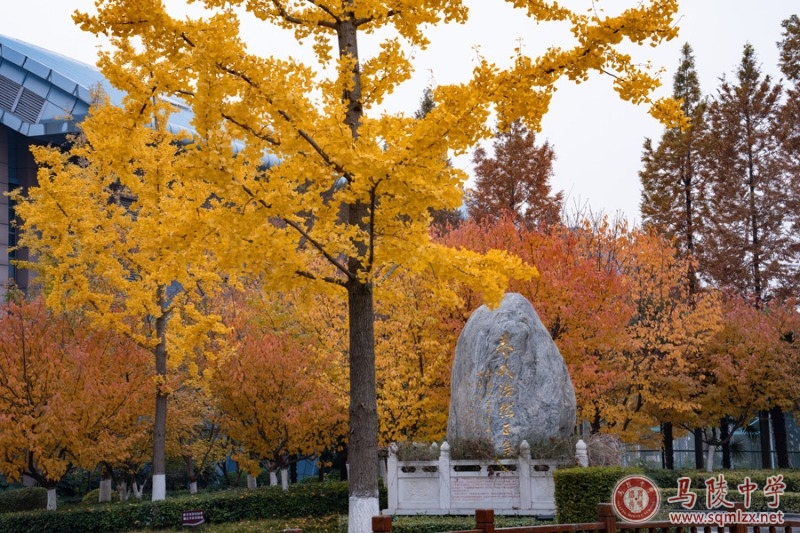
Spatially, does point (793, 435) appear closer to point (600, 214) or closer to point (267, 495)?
point (600, 214)

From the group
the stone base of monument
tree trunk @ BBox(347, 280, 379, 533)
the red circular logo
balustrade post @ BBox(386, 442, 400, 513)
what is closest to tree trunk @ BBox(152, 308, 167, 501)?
balustrade post @ BBox(386, 442, 400, 513)

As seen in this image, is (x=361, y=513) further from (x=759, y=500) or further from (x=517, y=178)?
(x=517, y=178)

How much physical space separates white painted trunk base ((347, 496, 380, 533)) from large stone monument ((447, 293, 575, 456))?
724 cm

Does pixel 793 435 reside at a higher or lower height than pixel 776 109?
lower

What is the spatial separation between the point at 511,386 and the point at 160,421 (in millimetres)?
8414

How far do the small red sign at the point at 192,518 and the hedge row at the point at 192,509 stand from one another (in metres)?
A: 0.91

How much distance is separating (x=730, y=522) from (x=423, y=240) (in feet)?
14.1

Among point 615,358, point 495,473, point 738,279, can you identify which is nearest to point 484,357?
point 495,473

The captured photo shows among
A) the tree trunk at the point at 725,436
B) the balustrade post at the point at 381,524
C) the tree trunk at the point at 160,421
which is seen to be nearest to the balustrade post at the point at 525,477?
the tree trunk at the point at 160,421

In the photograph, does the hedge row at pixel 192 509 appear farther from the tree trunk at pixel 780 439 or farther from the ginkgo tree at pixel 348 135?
the tree trunk at pixel 780 439

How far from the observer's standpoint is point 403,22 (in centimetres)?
1142

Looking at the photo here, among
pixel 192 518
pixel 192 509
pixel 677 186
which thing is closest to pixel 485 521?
pixel 192 518

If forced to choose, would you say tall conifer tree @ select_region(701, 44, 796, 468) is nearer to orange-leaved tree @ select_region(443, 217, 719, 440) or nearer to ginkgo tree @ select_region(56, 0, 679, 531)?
orange-leaved tree @ select_region(443, 217, 719, 440)

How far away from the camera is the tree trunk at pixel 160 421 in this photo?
21297 millimetres
